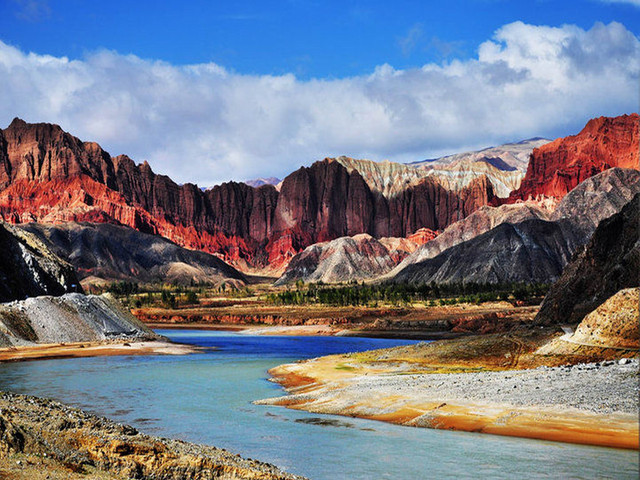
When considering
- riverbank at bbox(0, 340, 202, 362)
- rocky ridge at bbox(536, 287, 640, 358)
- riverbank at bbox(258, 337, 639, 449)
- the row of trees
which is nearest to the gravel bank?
riverbank at bbox(258, 337, 639, 449)

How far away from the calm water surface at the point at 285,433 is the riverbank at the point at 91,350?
26.8ft

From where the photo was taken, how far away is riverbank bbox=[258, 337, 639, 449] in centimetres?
2472

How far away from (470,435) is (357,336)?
82.1m

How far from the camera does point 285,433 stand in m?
27.6

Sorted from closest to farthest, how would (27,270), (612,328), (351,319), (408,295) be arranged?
(612,328), (27,270), (351,319), (408,295)

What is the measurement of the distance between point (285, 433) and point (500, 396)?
10592mm

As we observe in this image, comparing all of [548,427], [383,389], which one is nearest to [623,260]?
[383,389]

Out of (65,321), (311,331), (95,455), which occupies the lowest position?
(311,331)

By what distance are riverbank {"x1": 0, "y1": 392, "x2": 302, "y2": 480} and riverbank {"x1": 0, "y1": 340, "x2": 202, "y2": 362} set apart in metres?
44.9

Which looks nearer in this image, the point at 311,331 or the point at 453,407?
the point at 453,407

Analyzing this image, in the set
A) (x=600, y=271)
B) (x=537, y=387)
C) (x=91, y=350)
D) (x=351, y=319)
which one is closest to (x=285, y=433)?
(x=537, y=387)

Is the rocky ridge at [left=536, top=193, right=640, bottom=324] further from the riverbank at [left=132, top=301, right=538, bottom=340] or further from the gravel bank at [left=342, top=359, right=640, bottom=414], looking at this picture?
the riverbank at [left=132, top=301, right=538, bottom=340]

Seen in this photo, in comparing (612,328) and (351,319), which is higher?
(612,328)

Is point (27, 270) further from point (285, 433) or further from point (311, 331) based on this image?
point (285, 433)
